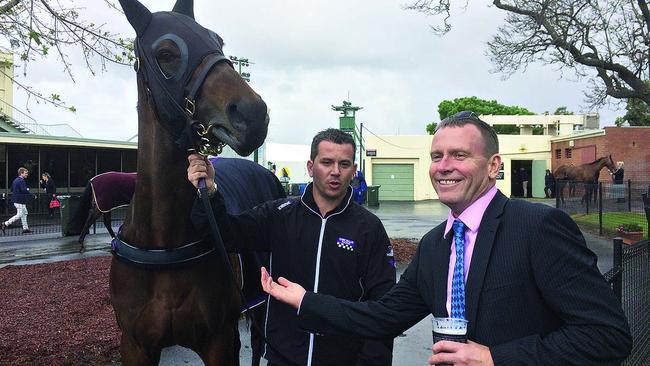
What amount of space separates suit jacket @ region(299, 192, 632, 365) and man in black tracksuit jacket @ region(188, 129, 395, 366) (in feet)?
2.93

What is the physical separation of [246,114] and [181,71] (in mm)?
463

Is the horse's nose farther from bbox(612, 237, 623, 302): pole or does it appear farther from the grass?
the grass

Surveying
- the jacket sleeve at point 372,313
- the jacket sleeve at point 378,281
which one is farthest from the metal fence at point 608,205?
the jacket sleeve at point 372,313

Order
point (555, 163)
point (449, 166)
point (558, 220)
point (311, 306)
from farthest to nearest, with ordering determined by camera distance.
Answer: point (555, 163), point (311, 306), point (449, 166), point (558, 220)

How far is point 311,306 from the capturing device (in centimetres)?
212

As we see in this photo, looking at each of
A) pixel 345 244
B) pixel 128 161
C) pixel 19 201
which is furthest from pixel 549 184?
pixel 345 244

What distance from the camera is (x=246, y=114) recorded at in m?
2.15

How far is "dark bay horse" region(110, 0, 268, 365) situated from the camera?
234cm

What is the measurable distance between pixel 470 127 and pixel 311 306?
0.99m

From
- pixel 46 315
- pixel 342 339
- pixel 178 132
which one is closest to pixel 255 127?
pixel 178 132

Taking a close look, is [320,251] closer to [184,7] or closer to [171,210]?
[171,210]

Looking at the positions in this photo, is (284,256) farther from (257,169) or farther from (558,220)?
(257,169)

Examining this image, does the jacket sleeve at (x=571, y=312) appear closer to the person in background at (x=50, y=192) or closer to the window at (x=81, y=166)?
the person in background at (x=50, y=192)

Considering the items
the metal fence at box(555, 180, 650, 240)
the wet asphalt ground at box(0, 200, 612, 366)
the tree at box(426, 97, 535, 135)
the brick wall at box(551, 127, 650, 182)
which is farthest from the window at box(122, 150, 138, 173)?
the tree at box(426, 97, 535, 135)
